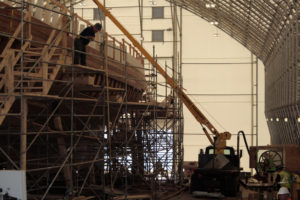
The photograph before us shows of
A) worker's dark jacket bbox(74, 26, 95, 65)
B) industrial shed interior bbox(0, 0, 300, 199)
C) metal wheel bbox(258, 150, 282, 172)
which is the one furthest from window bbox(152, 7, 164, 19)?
worker's dark jacket bbox(74, 26, 95, 65)

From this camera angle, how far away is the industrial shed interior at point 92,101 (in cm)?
1295

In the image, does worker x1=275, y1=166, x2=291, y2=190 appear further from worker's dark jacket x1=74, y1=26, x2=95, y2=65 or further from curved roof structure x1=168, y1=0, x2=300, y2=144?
worker's dark jacket x1=74, y1=26, x2=95, y2=65

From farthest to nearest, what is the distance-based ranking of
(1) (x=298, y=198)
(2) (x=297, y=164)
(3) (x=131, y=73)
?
1. (3) (x=131, y=73)
2. (2) (x=297, y=164)
3. (1) (x=298, y=198)

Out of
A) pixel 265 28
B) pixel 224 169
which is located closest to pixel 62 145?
pixel 224 169

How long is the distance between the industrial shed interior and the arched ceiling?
0.10 m

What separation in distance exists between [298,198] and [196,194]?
4592mm

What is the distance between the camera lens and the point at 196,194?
1980 cm

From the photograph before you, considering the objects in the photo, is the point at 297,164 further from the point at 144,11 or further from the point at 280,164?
the point at 144,11

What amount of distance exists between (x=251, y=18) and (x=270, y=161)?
13.5 meters

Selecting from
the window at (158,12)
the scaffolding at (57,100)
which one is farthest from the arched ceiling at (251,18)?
the scaffolding at (57,100)

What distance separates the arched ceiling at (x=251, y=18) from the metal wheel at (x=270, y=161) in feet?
19.2

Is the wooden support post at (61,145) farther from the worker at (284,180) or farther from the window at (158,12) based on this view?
the window at (158,12)

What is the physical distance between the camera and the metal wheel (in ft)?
64.7

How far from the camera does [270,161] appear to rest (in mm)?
19766
